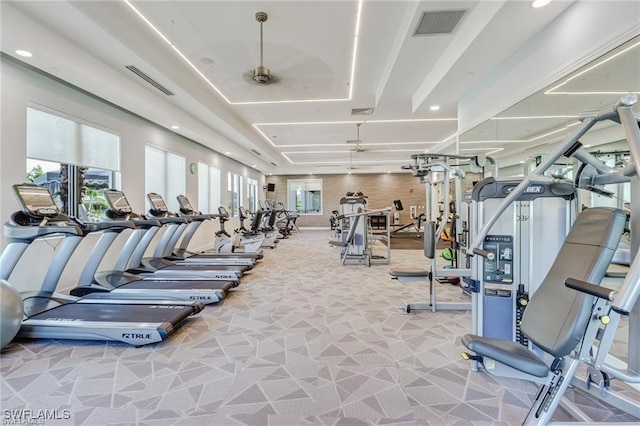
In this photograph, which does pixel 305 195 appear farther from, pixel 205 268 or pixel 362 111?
pixel 205 268

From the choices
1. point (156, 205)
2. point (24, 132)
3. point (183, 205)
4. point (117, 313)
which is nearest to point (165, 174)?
point (183, 205)

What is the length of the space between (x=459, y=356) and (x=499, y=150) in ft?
11.3

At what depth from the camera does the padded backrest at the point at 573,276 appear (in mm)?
1530

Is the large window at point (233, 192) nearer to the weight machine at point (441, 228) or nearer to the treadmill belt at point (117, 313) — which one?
the treadmill belt at point (117, 313)

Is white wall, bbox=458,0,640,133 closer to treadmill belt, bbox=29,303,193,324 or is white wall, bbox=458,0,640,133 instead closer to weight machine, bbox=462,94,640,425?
weight machine, bbox=462,94,640,425

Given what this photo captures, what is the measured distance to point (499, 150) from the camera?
4.71 metres

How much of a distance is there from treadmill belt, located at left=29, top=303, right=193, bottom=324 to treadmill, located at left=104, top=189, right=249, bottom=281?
154cm

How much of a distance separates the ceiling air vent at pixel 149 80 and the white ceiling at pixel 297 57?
0.10 metres

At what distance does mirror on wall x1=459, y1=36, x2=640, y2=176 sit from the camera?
2.46 m

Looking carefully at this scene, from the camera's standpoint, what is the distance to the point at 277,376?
235 cm

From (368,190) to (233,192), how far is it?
7817 mm

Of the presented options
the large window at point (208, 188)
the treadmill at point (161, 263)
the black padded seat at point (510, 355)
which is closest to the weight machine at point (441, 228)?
the black padded seat at point (510, 355)

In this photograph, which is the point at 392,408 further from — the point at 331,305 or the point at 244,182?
the point at 244,182

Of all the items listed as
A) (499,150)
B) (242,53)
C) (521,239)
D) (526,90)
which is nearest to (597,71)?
(526,90)
